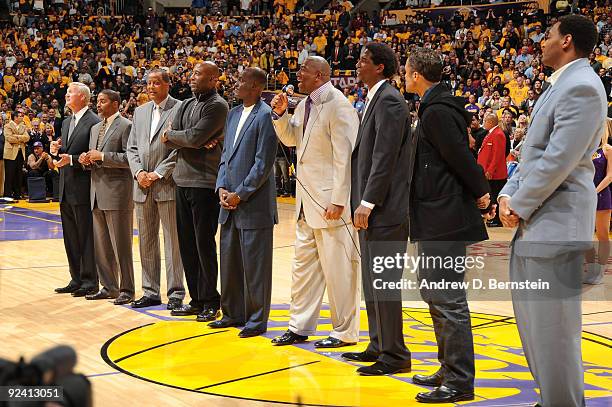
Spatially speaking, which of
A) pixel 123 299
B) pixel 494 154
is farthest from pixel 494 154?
pixel 123 299

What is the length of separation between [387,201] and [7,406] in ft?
12.6

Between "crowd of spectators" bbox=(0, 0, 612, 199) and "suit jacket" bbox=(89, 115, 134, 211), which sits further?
"crowd of spectators" bbox=(0, 0, 612, 199)

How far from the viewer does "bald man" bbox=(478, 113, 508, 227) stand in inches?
494

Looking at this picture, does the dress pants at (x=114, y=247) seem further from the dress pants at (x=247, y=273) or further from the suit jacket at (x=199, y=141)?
the dress pants at (x=247, y=273)

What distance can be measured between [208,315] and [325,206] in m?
1.60

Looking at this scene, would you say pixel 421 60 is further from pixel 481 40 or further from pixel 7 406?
pixel 481 40

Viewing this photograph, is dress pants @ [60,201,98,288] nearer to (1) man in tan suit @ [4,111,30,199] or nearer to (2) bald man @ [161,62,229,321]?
(2) bald man @ [161,62,229,321]

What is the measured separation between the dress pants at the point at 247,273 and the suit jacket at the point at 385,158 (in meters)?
1.34

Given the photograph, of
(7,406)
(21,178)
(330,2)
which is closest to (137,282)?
(7,406)

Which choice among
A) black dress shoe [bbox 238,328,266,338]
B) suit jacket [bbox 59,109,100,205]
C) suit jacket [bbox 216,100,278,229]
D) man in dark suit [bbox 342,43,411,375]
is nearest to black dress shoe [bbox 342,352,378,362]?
man in dark suit [bbox 342,43,411,375]

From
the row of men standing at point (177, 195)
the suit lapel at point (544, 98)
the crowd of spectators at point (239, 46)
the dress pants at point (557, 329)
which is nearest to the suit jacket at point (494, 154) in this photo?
the crowd of spectators at point (239, 46)

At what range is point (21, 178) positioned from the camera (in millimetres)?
18594

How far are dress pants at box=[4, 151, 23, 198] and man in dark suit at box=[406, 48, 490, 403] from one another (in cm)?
1530

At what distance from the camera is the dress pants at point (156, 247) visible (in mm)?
7234
